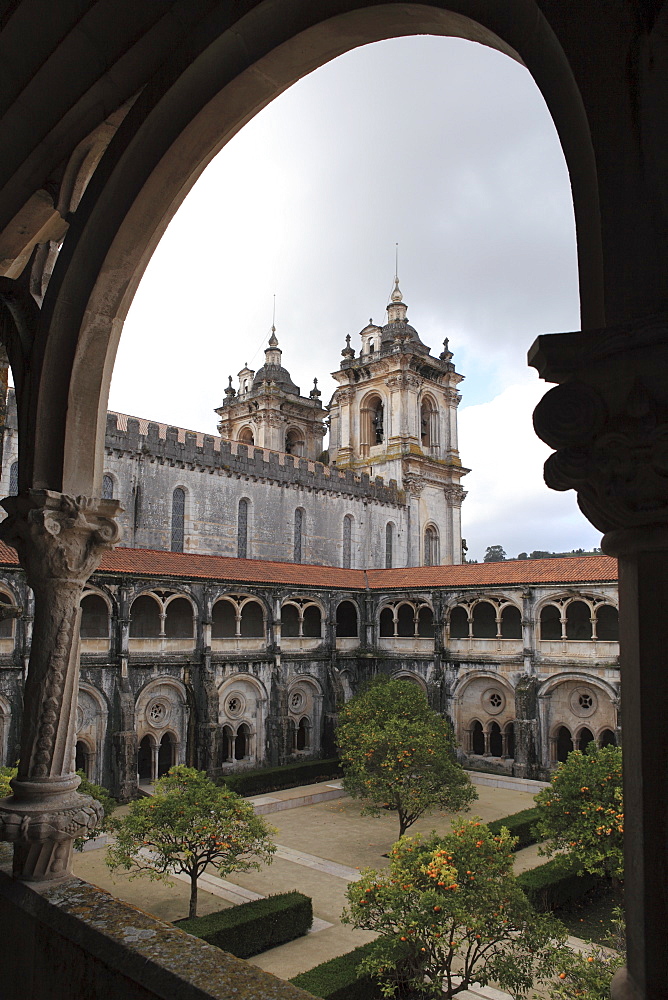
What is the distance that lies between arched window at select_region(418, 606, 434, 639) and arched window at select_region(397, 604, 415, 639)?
0.35m

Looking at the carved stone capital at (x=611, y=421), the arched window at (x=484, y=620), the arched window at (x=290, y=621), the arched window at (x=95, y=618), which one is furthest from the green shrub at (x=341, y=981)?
the arched window at (x=484, y=620)

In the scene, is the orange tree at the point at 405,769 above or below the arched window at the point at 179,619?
below

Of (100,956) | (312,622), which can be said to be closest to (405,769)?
(312,622)

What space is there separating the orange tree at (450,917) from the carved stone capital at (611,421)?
9967mm

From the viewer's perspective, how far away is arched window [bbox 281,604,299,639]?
99.0ft

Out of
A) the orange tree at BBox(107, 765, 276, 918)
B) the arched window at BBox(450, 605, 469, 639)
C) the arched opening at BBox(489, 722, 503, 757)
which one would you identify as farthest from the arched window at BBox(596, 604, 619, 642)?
the orange tree at BBox(107, 765, 276, 918)

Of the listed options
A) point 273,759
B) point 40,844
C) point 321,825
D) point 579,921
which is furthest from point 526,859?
point 40,844

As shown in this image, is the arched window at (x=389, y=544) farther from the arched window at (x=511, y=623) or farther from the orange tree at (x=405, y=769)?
the orange tree at (x=405, y=769)

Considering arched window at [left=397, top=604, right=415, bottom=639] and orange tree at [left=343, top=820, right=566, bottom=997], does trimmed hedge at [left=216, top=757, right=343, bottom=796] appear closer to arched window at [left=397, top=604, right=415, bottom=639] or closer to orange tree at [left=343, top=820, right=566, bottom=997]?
arched window at [left=397, top=604, right=415, bottom=639]

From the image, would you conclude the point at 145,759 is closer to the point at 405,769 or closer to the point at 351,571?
the point at 405,769

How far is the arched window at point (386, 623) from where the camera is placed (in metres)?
31.2

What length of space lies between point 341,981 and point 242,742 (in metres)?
16.3

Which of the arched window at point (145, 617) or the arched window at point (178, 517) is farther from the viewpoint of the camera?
the arched window at point (178, 517)

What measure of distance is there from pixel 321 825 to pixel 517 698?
29.0 ft
